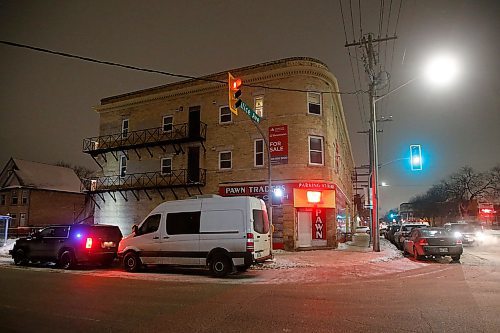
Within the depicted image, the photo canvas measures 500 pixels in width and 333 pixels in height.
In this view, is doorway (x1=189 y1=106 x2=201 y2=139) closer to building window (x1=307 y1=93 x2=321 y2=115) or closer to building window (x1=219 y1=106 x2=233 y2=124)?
building window (x1=219 y1=106 x2=233 y2=124)

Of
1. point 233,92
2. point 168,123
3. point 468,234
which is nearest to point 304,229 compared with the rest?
point 168,123

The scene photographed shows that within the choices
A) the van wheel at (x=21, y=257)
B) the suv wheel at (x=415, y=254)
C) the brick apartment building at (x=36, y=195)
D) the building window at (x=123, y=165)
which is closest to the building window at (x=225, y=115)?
the building window at (x=123, y=165)

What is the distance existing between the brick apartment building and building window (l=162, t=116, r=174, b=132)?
75.9ft

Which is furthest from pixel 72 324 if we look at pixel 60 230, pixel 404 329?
pixel 60 230

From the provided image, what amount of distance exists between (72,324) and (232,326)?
2597 mm

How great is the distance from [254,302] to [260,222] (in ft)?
17.1

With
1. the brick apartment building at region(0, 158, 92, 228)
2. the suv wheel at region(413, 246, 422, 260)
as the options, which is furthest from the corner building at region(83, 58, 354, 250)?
the brick apartment building at region(0, 158, 92, 228)

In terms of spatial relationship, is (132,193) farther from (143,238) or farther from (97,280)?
(97,280)

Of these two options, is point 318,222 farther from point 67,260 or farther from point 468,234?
point 67,260

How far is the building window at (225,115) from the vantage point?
83.4ft

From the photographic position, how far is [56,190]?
49.8 meters

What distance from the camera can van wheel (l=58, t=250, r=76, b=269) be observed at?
14.7 m

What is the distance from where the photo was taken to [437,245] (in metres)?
16.2

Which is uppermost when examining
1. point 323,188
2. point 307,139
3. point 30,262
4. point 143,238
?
point 307,139
